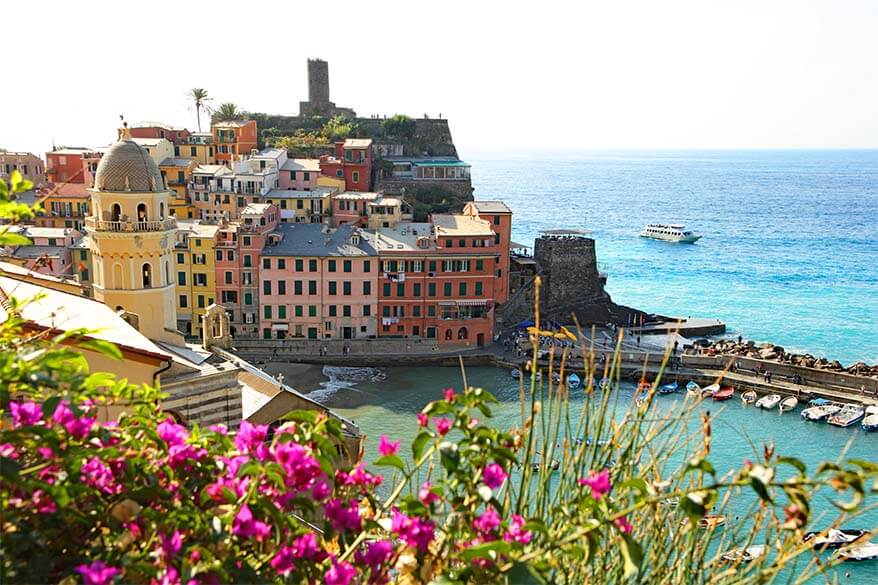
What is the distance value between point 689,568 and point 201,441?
2534mm

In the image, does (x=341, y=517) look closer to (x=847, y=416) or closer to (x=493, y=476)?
(x=493, y=476)

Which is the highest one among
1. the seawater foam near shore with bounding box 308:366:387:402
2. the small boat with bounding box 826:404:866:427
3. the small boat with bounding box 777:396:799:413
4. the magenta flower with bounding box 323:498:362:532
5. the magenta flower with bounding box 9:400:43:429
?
the magenta flower with bounding box 9:400:43:429

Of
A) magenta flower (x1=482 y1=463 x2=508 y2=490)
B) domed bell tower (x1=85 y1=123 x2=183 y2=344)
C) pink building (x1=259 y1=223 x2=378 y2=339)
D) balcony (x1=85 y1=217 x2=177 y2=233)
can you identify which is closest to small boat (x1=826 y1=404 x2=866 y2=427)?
pink building (x1=259 y1=223 x2=378 y2=339)

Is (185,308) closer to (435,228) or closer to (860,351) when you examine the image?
(435,228)

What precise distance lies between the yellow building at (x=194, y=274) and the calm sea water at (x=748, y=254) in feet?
98.5

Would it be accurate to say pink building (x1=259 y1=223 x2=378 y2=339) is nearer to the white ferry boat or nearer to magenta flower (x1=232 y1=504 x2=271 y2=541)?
magenta flower (x1=232 y1=504 x2=271 y2=541)

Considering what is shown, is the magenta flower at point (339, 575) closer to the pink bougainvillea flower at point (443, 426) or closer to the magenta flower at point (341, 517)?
the magenta flower at point (341, 517)

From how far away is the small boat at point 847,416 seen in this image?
109 ft

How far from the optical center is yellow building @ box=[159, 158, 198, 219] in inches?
1870

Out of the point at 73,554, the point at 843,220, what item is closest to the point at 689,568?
the point at 73,554

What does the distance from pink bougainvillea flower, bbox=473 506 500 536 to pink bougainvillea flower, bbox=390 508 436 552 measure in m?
0.19

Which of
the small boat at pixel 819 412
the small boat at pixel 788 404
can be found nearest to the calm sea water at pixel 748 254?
the small boat at pixel 788 404

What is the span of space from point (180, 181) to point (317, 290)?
15.3m

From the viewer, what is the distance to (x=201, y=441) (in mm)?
4059
